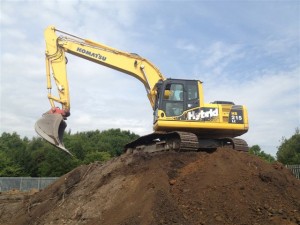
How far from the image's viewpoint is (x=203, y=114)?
12430mm

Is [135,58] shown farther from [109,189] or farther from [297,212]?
[297,212]

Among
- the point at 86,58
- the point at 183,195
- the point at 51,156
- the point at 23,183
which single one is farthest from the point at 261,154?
the point at 183,195

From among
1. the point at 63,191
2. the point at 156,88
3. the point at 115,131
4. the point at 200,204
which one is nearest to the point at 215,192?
the point at 200,204

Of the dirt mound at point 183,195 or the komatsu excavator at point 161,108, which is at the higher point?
the komatsu excavator at point 161,108

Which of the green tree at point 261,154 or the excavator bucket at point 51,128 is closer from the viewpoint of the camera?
the excavator bucket at point 51,128

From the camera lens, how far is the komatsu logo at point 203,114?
488 inches

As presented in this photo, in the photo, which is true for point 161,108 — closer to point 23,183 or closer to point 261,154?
point 23,183

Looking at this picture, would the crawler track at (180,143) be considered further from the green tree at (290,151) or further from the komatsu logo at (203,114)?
the green tree at (290,151)

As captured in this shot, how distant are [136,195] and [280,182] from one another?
3.84m

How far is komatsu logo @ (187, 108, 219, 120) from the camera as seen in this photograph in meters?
12.4

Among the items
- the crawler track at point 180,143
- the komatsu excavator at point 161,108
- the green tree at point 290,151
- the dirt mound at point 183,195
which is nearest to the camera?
the dirt mound at point 183,195

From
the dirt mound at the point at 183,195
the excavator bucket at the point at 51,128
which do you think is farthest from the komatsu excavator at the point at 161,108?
the dirt mound at the point at 183,195

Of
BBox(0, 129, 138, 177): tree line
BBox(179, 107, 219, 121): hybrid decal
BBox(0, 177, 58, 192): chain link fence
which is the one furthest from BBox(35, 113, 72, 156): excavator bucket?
BBox(0, 129, 138, 177): tree line

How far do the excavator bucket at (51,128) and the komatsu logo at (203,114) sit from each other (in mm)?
4277
